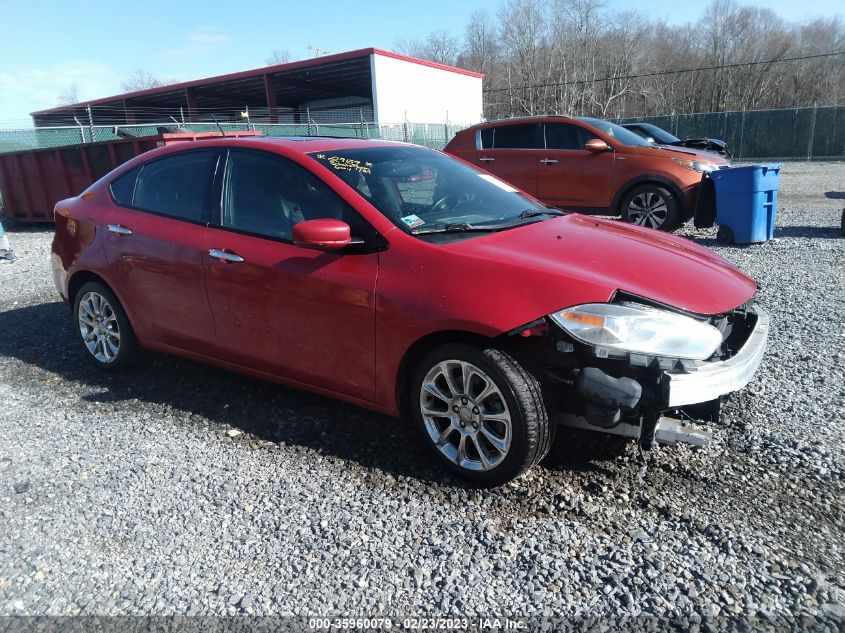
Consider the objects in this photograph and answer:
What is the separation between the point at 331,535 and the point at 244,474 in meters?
0.76

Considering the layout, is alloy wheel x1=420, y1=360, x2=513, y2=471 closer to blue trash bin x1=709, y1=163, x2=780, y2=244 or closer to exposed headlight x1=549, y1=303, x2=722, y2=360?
exposed headlight x1=549, y1=303, x2=722, y2=360

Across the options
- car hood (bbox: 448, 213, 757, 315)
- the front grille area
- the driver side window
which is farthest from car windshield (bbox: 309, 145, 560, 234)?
the front grille area

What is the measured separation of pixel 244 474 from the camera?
3.24 m

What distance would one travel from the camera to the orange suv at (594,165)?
28.8 feet

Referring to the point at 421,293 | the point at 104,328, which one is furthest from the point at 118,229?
the point at 421,293

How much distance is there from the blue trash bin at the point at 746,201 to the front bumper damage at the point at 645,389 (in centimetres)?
605

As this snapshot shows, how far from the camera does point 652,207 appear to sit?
29.3ft

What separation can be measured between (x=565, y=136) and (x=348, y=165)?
22.8 feet

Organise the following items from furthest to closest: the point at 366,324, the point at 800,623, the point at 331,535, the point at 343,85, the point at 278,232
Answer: the point at 343,85, the point at 278,232, the point at 366,324, the point at 331,535, the point at 800,623

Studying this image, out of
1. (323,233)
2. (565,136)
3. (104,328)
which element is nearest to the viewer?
(323,233)

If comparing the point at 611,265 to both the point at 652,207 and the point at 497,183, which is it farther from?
the point at 652,207

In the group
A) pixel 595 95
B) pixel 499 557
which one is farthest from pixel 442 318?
pixel 595 95

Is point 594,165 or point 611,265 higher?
point 611,265

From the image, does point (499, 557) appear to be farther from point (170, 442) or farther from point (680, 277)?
point (170, 442)
